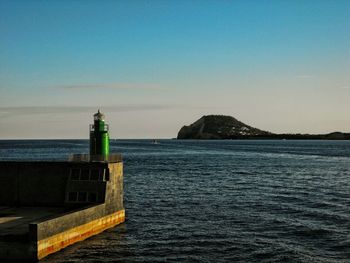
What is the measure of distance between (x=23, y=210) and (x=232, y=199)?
75.3 feet

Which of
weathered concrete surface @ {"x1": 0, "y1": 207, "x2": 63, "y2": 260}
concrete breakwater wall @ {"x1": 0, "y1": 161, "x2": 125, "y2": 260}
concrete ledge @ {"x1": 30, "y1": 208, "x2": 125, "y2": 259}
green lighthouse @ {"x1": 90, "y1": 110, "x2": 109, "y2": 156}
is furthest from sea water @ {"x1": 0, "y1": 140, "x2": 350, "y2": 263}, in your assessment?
green lighthouse @ {"x1": 90, "y1": 110, "x2": 109, "y2": 156}

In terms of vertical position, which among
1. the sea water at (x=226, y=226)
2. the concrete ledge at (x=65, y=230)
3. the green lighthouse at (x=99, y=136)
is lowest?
the sea water at (x=226, y=226)

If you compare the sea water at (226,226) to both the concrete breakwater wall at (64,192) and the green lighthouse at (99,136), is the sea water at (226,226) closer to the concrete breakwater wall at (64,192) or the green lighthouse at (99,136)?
the concrete breakwater wall at (64,192)

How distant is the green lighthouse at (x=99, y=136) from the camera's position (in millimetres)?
32750

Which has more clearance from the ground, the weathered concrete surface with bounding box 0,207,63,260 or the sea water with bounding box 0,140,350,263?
the weathered concrete surface with bounding box 0,207,63,260

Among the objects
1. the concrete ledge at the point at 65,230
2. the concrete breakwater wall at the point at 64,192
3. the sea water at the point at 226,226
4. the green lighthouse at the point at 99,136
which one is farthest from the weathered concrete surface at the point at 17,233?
the green lighthouse at the point at 99,136

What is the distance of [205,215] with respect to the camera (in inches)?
1475

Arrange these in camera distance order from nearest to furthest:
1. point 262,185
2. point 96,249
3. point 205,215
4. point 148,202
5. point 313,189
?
point 96,249
point 205,215
point 148,202
point 313,189
point 262,185

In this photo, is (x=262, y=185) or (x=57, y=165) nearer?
(x=57, y=165)

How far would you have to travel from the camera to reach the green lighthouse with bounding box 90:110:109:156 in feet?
107

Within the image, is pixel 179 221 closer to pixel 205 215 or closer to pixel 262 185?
pixel 205 215

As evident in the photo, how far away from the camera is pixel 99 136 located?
32938 mm

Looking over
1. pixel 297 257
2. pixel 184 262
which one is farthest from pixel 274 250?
pixel 184 262

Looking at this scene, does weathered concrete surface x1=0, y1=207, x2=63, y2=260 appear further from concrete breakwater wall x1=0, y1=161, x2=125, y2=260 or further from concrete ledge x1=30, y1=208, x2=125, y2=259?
concrete ledge x1=30, y1=208, x2=125, y2=259
